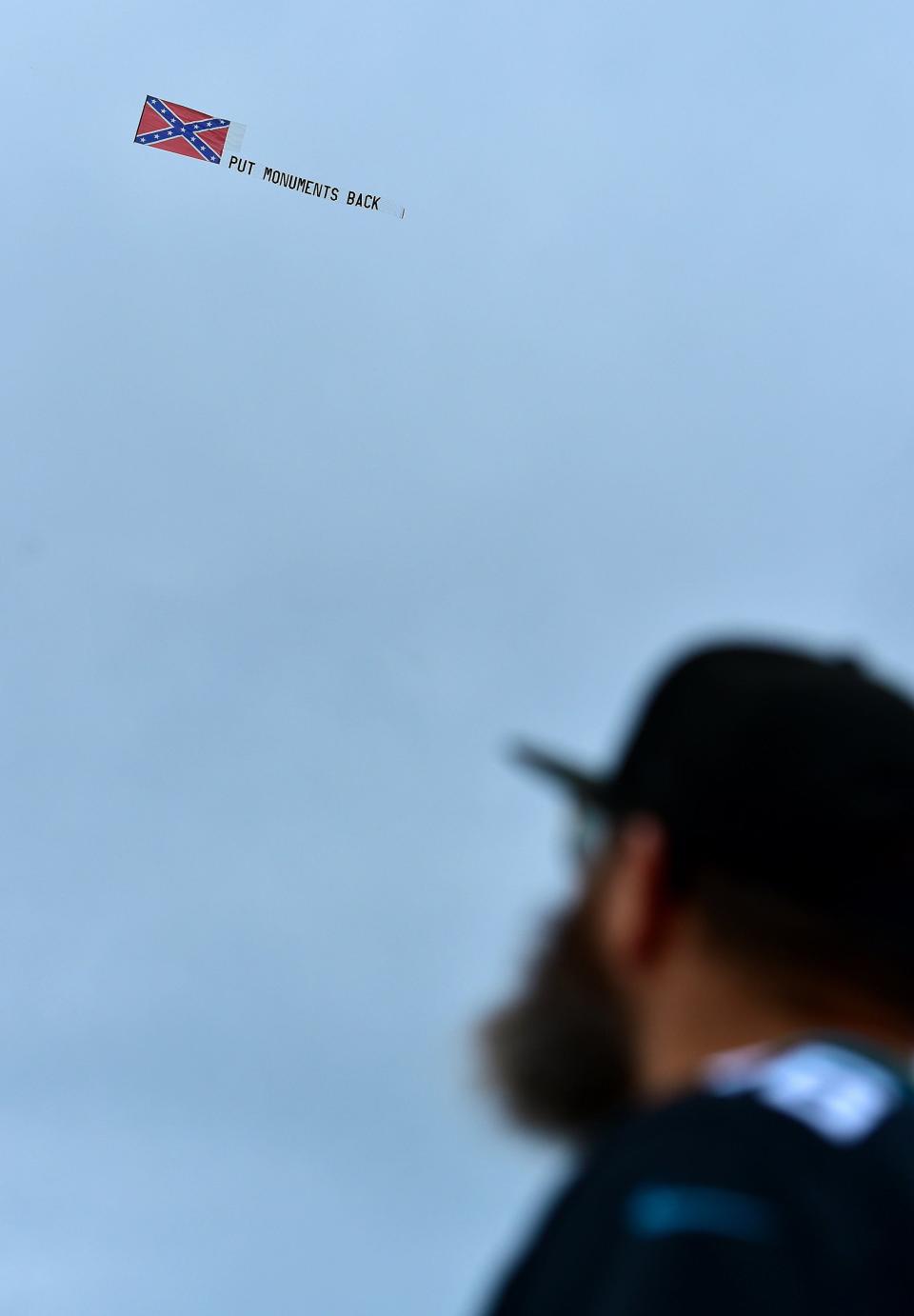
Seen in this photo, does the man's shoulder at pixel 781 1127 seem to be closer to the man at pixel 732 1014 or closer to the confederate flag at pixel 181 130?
the man at pixel 732 1014

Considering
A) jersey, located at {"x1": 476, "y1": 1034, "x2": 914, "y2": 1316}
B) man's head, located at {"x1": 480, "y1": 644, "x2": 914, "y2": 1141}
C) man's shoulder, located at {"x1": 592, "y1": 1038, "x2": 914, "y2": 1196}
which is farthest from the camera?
man's head, located at {"x1": 480, "y1": 644, "x2": 914, "y2": 1141}

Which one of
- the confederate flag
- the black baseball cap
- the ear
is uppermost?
the confederate flag

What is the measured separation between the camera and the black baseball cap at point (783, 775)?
9.21ft

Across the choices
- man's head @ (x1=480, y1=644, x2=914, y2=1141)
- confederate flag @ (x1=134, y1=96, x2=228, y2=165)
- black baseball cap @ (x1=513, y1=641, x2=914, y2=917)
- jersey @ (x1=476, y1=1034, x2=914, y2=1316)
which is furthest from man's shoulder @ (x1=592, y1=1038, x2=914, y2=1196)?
confederate flag @ (x1=134, y1=96, x2=228, y2=165)

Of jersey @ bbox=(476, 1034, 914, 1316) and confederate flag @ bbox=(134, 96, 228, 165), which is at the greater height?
confederate flag @ bbox=(134, 96, 228, 165)

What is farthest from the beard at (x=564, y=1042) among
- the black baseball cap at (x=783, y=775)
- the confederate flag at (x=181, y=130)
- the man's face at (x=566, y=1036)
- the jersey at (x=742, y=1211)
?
the confederate flag at (x=181, y=130)

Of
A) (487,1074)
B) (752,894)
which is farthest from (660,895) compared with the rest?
(487,1074)

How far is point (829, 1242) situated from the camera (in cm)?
212

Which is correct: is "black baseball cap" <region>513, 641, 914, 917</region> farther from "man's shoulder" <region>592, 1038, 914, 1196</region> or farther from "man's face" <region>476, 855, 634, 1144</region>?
"man's shoulder" <region>592, 1038, 914, 1196</region>

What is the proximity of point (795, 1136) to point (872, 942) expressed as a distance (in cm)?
61

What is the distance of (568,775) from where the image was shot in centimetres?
332

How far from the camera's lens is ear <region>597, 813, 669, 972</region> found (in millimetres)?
2955

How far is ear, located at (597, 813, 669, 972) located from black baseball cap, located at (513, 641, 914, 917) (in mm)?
50

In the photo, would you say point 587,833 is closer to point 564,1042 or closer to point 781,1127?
point 564,1042
